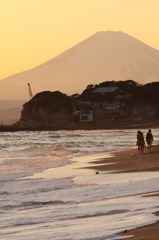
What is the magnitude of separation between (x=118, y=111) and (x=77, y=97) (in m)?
16.0

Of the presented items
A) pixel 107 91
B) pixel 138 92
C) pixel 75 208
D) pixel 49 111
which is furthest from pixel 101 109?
pixel 75 208

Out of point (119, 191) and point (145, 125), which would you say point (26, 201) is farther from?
point (145, 125)

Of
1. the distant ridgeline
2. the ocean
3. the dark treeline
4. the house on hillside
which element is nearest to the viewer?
the ocean

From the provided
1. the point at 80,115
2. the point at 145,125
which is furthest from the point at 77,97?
the point at 145,125

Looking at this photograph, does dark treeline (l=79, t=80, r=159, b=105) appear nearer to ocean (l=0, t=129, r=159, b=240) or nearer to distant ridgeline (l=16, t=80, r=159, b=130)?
distant ridgeline (l=16, t=80, r=159, b=130)

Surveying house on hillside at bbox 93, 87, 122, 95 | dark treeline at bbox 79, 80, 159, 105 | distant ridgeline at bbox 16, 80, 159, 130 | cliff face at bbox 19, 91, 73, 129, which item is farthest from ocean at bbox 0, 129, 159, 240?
house on hillside at bbox 93, 87, 122, 95

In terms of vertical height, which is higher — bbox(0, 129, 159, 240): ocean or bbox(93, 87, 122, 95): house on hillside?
bbox(93, 87, 122, 95): house on hillside

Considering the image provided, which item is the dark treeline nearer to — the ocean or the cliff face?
the cliff face

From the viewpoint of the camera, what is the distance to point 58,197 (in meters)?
13.5

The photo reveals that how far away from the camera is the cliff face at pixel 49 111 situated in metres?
165

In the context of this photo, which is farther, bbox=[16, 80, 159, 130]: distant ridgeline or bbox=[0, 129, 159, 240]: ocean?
bbox=[16, 80, 159, 130]: distant ridgeline

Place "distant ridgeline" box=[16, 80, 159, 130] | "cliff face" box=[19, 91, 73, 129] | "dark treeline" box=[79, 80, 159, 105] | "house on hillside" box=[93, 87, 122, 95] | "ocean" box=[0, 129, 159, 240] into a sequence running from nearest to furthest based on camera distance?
"ocean" box=[0, 129, 159, 240] → "distant ridgeline" box=[16, 80, 159, 130] → "cliff face" box=[19, 91, 73, 129] → "dark treeline" box=[79, 80, 159, 105] → "house on hillside" box=[93, 87, 122, 95]

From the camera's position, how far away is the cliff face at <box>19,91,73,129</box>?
6506 inches

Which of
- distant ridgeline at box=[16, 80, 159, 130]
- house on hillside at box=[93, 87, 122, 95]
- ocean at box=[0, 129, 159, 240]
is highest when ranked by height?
house on hillside at box=[93, 87, 122, 95]
